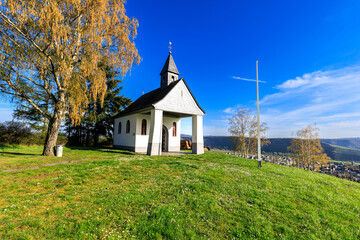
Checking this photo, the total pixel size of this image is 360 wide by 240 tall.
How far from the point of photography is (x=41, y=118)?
2152 cm

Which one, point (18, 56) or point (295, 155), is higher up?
point (18, 56)

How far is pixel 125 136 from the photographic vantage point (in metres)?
20.5

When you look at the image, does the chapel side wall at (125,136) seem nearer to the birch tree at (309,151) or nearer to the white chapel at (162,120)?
the white chapel at (162,120)

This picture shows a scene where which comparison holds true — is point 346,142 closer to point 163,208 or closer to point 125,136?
point 125,136

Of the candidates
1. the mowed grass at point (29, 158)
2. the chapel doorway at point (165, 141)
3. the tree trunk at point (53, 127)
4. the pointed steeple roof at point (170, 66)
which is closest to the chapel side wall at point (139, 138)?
the chapel doorway at point (165, 141)

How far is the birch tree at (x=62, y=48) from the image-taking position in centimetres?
925

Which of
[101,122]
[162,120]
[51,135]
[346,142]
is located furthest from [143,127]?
[346,142]

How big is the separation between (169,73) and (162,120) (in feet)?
21.0

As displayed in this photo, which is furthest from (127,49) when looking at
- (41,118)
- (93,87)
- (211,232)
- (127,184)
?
(41,118)

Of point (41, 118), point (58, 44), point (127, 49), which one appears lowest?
point (41, 118)

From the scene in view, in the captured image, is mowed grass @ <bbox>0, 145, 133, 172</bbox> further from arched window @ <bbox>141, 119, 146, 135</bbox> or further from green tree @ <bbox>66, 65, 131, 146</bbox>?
green tree @ <bbox>66, 65, 131, 146</bbox>

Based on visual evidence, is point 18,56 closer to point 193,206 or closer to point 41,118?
point 193,206

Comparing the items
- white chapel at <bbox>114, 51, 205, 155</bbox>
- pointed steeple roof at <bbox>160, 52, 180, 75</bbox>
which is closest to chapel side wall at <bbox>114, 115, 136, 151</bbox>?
white chapel at <bbox>114, 51, 205, 155</bbox>

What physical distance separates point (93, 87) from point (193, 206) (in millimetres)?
11980
